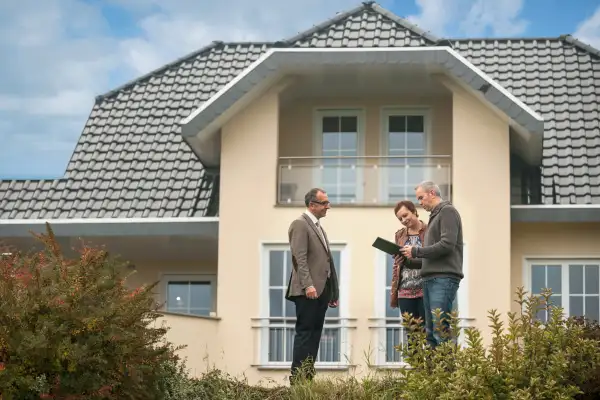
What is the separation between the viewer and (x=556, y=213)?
2106 cm

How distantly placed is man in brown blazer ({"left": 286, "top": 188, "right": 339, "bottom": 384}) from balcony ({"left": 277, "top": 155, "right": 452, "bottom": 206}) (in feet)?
24.5

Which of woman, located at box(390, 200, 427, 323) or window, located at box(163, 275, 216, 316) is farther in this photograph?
window, located at box(163, 275, 216, 316)

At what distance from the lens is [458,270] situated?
40.2 feet

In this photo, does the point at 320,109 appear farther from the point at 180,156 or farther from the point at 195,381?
the point at 195,381

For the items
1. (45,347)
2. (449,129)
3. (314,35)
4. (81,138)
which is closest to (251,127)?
(314,35)

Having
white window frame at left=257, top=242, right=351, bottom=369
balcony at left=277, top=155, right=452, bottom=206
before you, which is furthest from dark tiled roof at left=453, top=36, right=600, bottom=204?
white window frame at left=257, top=242, right=351, bottom=369

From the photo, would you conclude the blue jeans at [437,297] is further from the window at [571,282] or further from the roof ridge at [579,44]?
the roof ridge at [579,44]

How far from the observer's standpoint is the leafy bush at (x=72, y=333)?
33.2ft

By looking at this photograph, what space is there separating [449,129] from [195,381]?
10.7 m

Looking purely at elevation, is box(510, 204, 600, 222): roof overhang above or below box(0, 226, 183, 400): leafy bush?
above

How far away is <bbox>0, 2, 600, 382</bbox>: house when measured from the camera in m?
20.2

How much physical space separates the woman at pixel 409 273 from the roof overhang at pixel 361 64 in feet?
22.2

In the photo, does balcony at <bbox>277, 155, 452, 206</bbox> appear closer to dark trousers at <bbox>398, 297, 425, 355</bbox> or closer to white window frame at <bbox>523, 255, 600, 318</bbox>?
white window frame at <bbox>523, 255, 600, 318</bbox>

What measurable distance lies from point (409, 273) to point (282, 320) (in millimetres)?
7391
